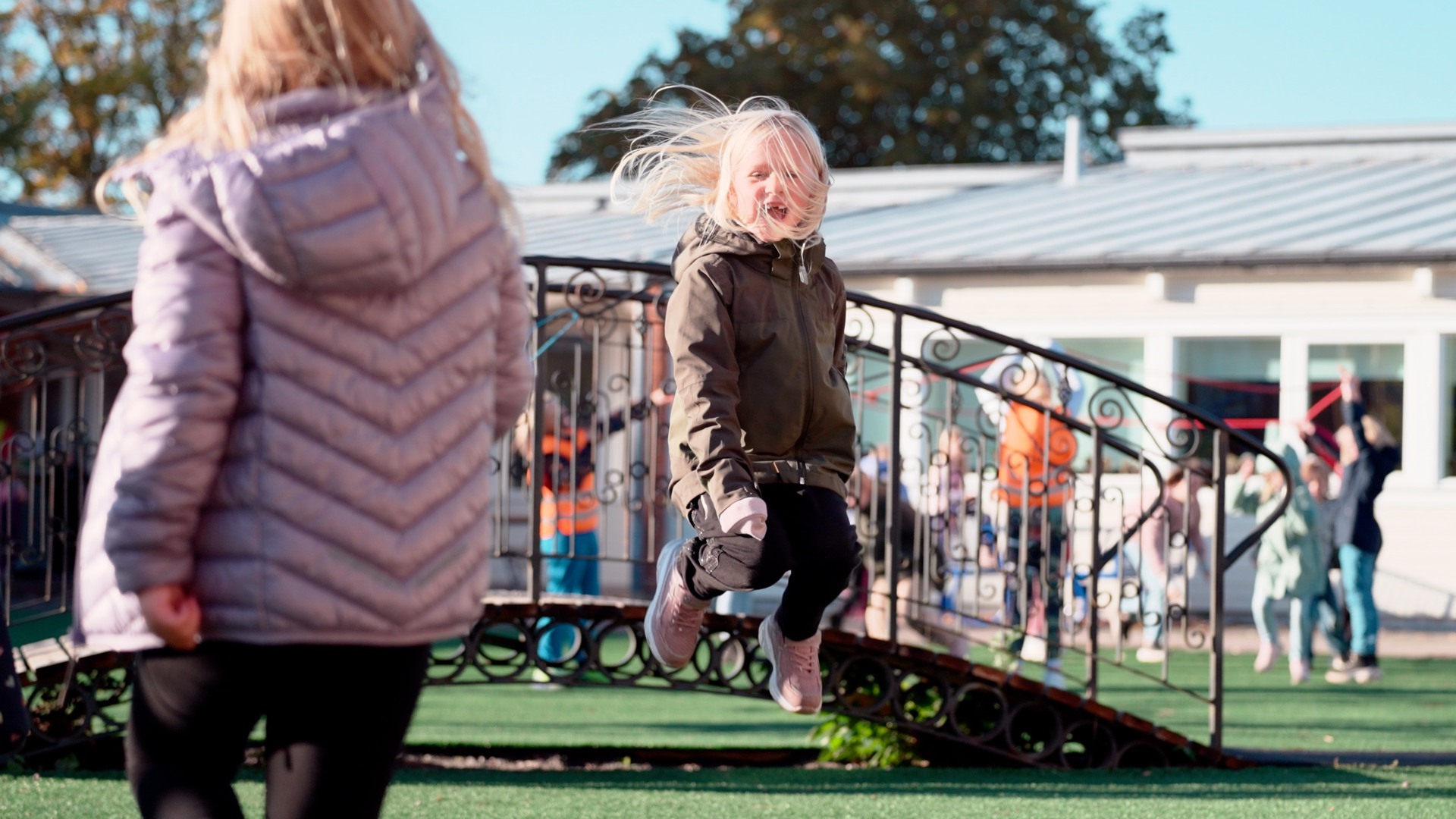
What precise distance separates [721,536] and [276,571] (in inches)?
69.8

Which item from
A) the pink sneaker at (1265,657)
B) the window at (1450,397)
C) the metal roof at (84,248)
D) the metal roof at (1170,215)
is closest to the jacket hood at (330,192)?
the pink sneaker at (1265,657)

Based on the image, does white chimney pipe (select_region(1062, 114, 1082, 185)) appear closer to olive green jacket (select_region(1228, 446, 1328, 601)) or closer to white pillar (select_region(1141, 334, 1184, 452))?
white pillar (select_region(1141, 334, 1184, 452))

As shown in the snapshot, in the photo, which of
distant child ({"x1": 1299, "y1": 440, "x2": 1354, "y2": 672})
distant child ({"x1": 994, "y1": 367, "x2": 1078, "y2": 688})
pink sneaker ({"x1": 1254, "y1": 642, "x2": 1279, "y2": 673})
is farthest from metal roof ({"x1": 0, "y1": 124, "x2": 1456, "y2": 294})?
distant child ({"x1": 994, "y1": 367, "x2": 1078, "y2": 688})

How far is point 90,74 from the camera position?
30000mm

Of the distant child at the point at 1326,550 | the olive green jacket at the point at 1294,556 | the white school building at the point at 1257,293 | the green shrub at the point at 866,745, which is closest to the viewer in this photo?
the green shrub at the point at 866,745

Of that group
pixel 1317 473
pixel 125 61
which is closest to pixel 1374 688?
pixel 1317 473

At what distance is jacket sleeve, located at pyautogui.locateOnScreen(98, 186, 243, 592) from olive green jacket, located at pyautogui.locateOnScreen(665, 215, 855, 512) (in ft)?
5.52

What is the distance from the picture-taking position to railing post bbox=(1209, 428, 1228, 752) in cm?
616

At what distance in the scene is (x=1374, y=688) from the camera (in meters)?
9.45

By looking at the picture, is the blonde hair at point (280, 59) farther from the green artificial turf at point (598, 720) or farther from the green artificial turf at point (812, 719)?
the green artificial turf at point (812, 719)

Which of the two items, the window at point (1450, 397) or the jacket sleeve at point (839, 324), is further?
the window at point (1450, 397)

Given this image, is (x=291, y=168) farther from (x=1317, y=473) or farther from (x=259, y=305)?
(x=1317, y=473)

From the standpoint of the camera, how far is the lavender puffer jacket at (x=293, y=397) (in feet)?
6.46

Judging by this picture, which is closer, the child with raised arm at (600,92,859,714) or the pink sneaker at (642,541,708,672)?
the child with raised arm at (600,92,859,714)
